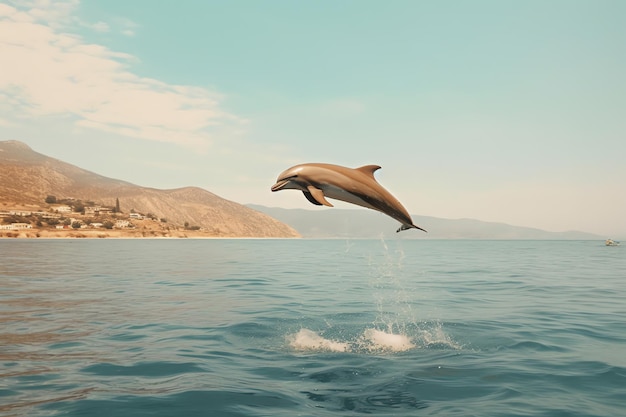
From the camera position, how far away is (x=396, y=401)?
9430 mm

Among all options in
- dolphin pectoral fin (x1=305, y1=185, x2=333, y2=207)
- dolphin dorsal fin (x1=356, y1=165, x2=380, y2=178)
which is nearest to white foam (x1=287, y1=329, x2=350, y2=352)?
dolphin dorsal fin (x1=356, y1=165, x2=380, y2=178)

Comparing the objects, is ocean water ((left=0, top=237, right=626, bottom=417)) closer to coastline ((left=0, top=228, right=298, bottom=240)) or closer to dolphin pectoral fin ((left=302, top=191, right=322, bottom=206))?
dolphin pectoral fin ((left=302, top=191, right=322, bottom=206))

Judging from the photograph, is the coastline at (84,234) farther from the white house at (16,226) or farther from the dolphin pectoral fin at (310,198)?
the dolphin pectoral fin at (310,198)

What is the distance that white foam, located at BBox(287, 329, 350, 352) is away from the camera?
13.9 meters

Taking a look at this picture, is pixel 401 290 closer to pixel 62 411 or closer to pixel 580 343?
pixel 580 343

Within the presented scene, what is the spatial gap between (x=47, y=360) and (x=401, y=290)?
71.9 feet

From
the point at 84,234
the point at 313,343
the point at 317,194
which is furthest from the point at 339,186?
the point at 84,234

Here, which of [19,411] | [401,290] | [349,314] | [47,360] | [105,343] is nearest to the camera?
[19,411]

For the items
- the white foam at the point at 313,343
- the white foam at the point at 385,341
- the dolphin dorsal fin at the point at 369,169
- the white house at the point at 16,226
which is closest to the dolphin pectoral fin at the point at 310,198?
the dolphin dorsal fin at the point at 369,169

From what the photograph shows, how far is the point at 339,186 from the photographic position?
9.88 m

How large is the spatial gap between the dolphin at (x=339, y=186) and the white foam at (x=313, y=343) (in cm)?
519

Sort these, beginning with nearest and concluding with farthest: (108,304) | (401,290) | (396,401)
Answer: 1. (396,401)
2. (108,304)
3. (401,290)

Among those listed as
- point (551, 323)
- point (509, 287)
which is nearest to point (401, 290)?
point (509, 287)

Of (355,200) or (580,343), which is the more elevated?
(355,200)
